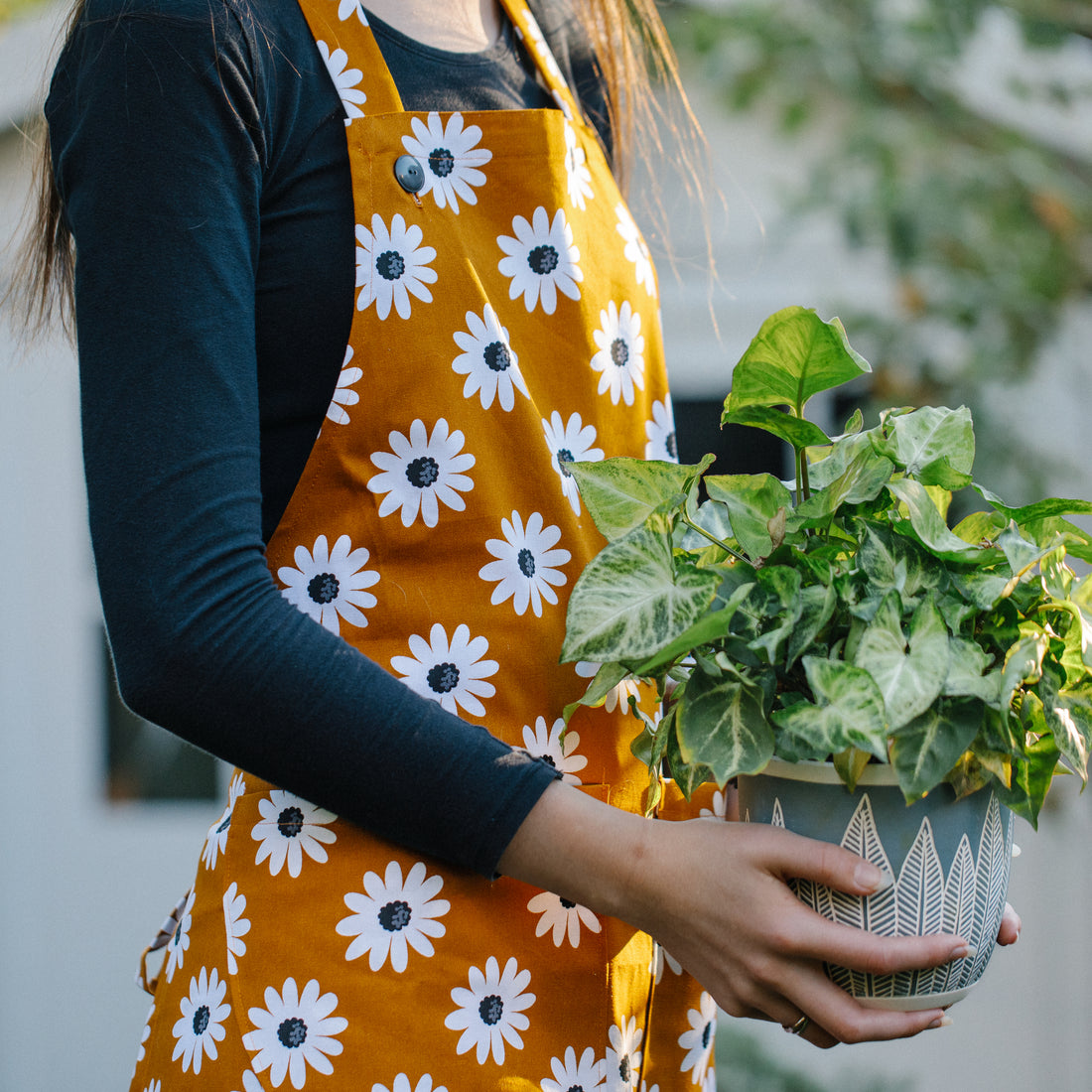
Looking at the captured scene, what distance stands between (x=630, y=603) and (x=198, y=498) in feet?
0.89

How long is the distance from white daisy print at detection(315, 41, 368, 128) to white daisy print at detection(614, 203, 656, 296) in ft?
0.89

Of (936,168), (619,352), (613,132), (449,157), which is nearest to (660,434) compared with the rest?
(619,352)

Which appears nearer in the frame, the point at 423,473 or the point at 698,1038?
the point at 423,473

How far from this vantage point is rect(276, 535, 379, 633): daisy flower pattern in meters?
0.73

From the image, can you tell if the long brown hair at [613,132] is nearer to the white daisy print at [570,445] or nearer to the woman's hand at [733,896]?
the white daisy print at [570,445]

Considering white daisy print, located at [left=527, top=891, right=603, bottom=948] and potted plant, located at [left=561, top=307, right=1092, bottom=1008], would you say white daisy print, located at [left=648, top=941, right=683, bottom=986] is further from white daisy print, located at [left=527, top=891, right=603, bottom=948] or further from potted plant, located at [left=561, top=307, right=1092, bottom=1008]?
potted plant, located at [left=561, top=307, right=1092, bottom=1008]

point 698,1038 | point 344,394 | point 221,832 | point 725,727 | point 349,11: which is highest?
point 349,11

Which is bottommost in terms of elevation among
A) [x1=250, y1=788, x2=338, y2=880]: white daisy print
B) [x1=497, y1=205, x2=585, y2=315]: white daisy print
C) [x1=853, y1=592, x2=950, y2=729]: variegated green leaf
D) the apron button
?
[x1=250, y1=788, x2=338, y2=880]: white daisy print

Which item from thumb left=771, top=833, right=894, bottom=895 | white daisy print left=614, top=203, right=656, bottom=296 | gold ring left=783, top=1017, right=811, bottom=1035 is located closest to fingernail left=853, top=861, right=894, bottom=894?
thumb left=771, top=833, right=894, bottom=895

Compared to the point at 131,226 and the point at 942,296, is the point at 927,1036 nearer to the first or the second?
the point at 942,296

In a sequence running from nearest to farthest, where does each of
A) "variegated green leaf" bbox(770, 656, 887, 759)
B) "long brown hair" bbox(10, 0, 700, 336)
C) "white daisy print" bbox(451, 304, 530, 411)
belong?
"variegated green leaf" bbox(770, 656, 887, 759), "white daisy print" bbox(451, 304, 530, 411), "long brown hair" bbox(10, 0, 700, 336)

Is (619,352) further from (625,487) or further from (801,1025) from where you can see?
(801,1025)

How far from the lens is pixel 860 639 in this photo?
607 millimetres

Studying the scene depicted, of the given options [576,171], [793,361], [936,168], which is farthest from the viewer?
[936,168]
